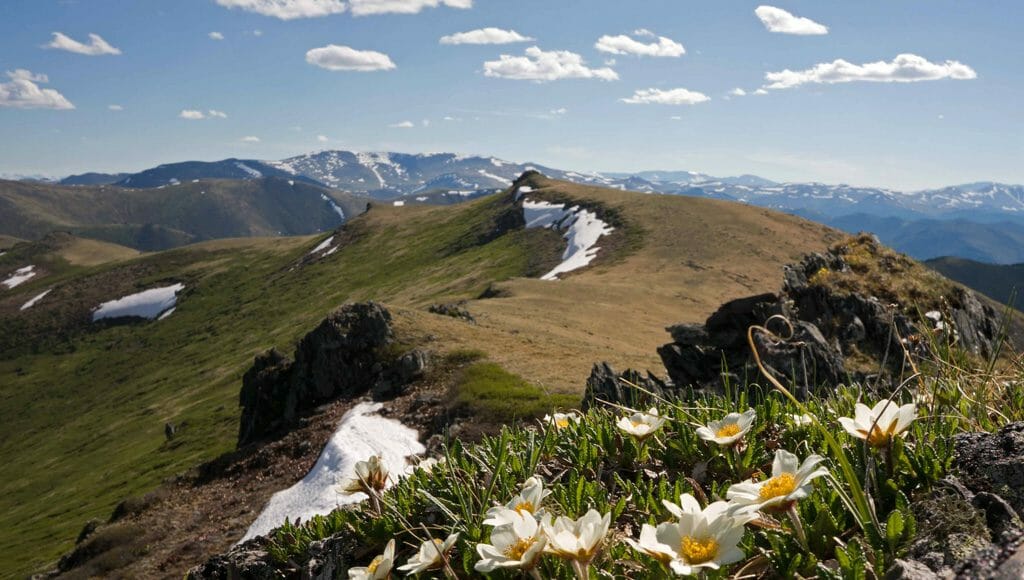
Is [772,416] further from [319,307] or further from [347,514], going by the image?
[319,307]

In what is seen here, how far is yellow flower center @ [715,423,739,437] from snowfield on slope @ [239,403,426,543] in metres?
19.5

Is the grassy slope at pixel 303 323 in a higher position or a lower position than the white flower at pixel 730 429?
lower

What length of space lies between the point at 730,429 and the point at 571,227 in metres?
120

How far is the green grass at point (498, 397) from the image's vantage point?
25078 mm

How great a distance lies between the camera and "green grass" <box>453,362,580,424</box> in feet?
82.3

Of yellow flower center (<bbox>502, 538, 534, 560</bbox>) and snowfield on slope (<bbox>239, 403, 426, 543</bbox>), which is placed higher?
yellow flower center (<bbox>502, 538, 534, 560</bbox>)

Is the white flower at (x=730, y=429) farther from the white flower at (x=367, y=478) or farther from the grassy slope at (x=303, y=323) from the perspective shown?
the grassy slope at (x=303, y=323)

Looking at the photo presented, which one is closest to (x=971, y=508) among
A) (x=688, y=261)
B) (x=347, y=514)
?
(x=347, y=514)

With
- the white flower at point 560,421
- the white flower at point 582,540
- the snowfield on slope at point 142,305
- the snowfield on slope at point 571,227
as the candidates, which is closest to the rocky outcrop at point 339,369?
the white flower at point 560,421

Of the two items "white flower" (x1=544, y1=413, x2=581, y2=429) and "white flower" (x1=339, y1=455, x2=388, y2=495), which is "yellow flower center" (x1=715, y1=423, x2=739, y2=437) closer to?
"white flower" (x1=544, y1=413, x2=581, y2=429)

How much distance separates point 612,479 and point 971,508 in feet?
6.33

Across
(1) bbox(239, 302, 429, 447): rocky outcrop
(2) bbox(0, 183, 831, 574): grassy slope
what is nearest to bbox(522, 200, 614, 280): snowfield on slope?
(2) bbox(0, 183, 831, 574): grassy slope

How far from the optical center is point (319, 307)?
138 meters

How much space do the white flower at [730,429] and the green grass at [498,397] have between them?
20190 millimetres
